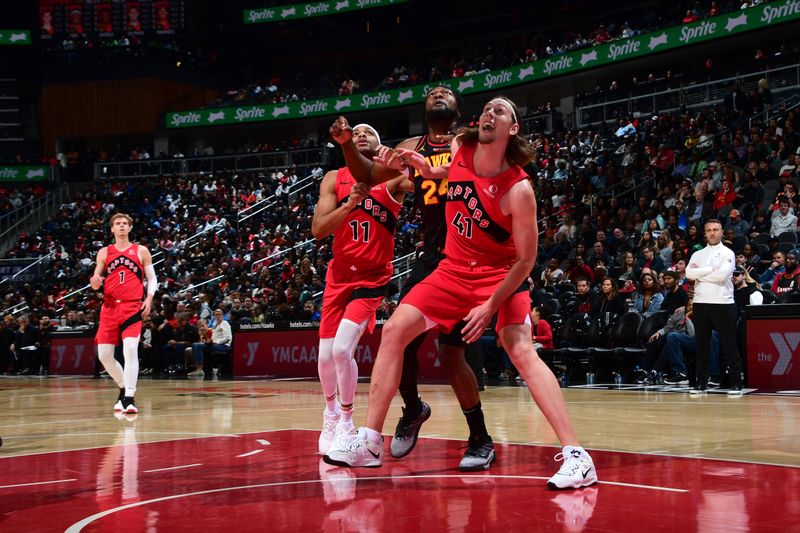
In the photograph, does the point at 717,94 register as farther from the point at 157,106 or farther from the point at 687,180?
the point at 157,106

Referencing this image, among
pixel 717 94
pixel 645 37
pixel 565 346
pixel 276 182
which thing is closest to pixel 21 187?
pixel 276 182

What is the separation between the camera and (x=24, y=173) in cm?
3862

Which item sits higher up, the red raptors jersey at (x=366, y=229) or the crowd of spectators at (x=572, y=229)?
the crowd of spectators at (x=572, y=229)

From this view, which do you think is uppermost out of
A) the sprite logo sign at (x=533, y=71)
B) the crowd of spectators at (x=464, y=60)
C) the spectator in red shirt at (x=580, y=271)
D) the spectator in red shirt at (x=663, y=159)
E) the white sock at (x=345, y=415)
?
the crowd of spectators at (x=464, y=60)

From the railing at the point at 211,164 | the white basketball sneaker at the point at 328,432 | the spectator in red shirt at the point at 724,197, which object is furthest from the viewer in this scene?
the railing at the point at 211,164

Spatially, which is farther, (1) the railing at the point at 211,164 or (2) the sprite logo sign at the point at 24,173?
(2) the sprite logo sign at the point at 24,173

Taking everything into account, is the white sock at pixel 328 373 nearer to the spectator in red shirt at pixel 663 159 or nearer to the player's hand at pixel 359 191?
the player's hand at pixel 359 191

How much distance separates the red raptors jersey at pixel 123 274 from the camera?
34.1ft

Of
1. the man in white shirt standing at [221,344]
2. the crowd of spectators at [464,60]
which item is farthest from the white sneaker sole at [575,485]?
the crowd of spectators at [464,60]

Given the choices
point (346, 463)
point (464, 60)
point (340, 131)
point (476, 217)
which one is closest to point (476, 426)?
point (346, 463)

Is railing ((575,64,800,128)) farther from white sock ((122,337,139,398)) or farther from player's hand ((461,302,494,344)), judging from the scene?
player's hand ((461,302,494,344))

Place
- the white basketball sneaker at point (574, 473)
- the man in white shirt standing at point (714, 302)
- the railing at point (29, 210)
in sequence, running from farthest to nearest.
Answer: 1. the railing at point (29, 210)
2. the man in white shirt standing at point (714, 302)
3. the white basketball sneaker at point (574, 473)

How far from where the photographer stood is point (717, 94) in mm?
23438

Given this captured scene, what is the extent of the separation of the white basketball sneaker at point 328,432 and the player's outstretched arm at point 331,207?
1.28m
